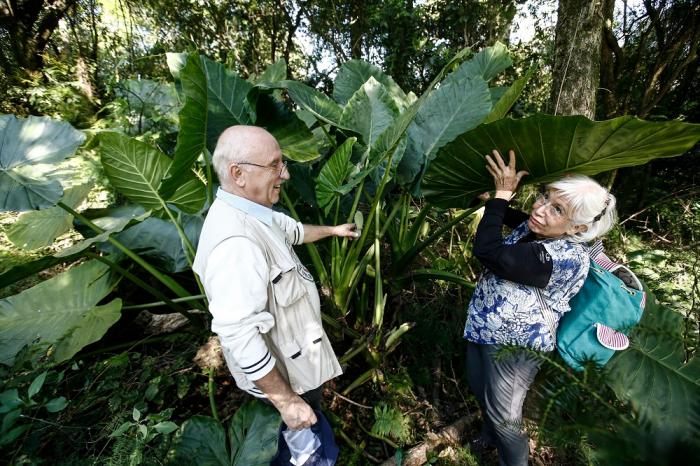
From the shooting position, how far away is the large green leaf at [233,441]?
95 centimetres

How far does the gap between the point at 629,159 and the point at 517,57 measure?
367 centimetres

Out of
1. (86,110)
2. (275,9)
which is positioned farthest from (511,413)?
(275,9)

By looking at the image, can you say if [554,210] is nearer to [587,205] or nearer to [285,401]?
[587,205]

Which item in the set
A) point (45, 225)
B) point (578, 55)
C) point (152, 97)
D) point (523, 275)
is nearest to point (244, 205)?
point (523, 275)

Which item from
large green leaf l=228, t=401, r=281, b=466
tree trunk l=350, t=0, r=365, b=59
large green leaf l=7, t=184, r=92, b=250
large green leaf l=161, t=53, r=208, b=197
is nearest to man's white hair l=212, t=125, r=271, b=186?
large green leaf l=161, t=53, r=208, b=197

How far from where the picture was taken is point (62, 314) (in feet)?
4.38

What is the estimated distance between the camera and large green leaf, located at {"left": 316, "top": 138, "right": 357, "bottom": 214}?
1.11 meters

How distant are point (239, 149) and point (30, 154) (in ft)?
2.97

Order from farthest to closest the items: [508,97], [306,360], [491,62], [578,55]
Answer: [578,55] → [491,62] → [508,97] → [306,360]

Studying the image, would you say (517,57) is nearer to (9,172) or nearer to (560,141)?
(560,141)

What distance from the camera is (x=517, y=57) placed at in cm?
383

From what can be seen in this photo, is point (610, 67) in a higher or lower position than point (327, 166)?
higher

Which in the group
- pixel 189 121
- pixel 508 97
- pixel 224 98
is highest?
pixel 508 97

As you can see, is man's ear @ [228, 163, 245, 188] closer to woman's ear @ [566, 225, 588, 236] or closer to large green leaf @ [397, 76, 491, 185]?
large green leaf @ [397, 76, 491, 185]
